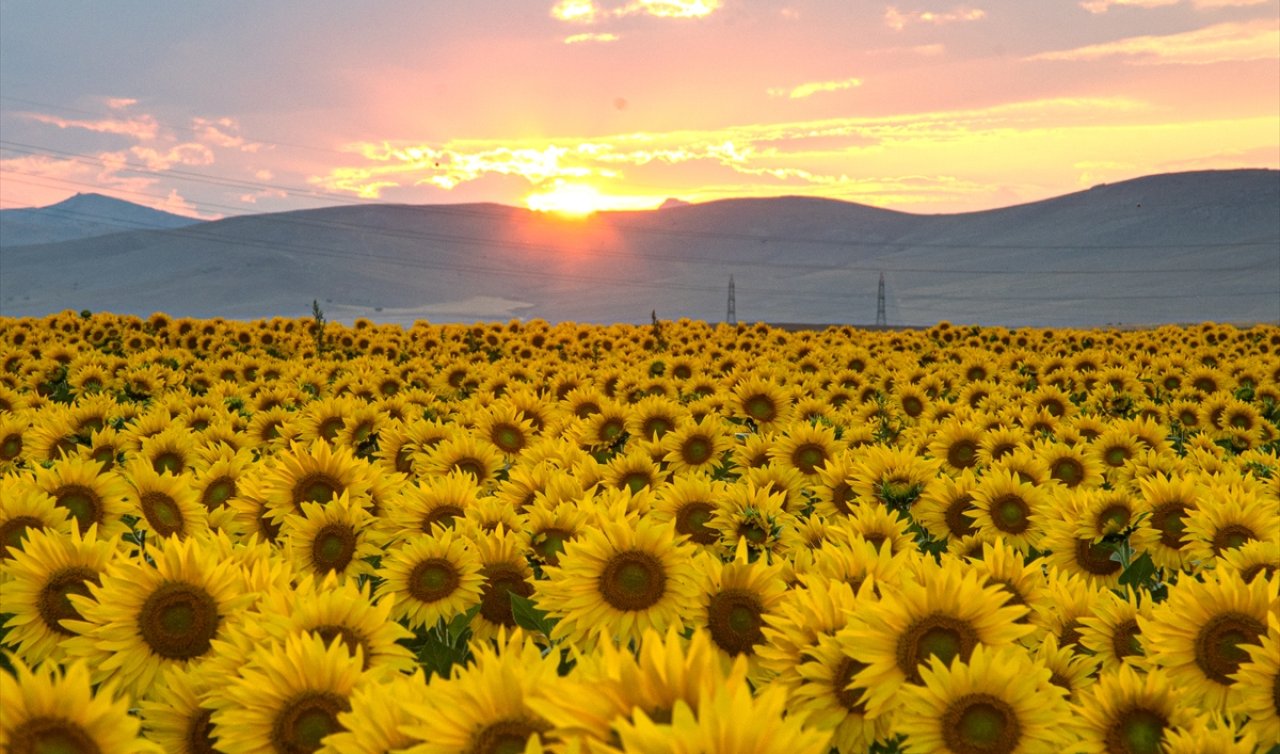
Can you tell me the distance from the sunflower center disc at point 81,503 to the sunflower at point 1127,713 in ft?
13.6

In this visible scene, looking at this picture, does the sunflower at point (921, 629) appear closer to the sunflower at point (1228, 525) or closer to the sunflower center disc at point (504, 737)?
the sunflower center disc at point (504, 737)

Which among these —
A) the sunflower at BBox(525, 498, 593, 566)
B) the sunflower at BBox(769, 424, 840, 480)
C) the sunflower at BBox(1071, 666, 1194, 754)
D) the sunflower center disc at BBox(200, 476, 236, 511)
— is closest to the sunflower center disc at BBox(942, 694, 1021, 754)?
the sunflower at BBox(1071, 666, 1194, 754)

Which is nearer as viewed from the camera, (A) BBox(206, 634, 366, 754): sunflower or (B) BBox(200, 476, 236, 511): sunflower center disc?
(A) BBox(206, 634, 366, 754): sunflower

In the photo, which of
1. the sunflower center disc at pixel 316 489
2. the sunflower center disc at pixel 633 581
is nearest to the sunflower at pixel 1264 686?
the sunflower center disc at pixel 633 581

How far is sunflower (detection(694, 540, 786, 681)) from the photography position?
3396 millimetres

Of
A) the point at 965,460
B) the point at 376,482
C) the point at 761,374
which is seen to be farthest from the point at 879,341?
the point at 376,482

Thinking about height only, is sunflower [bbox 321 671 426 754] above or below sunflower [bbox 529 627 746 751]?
below

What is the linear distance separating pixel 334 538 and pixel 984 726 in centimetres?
296

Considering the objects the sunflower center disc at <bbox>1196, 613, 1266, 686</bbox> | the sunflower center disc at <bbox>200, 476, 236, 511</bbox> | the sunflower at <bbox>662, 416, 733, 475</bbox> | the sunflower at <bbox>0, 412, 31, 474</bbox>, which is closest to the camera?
the sunflower center disc at <bbox>1196, 613, 1266, 686</bbox>

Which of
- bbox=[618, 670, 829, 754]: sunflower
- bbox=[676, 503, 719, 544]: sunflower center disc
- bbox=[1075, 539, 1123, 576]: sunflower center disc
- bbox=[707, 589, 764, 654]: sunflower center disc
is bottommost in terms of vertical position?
bbox=[1075, 539, 1123, 576]: sunflower center disc

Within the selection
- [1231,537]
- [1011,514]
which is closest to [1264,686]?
[1231,537]

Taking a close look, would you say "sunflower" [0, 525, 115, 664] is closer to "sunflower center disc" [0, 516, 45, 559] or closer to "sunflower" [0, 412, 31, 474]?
"sunflower center disc" [0, 516, 45, 559]

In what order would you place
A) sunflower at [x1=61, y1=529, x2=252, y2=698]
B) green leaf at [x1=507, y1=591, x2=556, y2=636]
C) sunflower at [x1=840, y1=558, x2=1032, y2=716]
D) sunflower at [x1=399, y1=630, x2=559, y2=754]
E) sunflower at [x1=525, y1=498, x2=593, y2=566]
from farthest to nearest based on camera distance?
sunflower at [x1=525, y1=498, x2=593, y2=566] → green leaf at [x1=507, y1=591, x2=556, y2=636] → sunflower at [x1=61, y1=529, x2=252, y2=698] → sunflower at [x1=840, y1=558, x2=1032, y2=716] → sunflower at [x1=399, y1=630, x2=559, y2=754]

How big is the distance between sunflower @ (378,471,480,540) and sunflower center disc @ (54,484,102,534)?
1291mm
